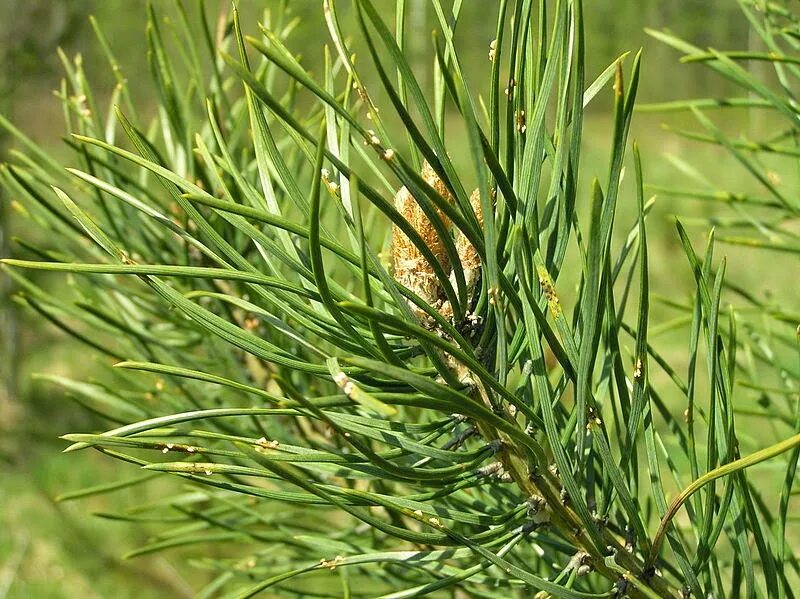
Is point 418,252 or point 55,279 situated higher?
point 418,252

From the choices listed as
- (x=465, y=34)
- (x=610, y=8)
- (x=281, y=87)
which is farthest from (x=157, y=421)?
(x=610, y=8)

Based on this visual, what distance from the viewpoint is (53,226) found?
0.33 meters

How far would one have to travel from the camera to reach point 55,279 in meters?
1.65

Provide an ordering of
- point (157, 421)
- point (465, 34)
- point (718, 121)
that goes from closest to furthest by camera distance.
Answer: point (157, 421) < point (465, 34) < point (718, 121)

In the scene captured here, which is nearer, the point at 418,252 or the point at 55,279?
the point at 418,252

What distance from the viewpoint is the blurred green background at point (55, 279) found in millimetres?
970

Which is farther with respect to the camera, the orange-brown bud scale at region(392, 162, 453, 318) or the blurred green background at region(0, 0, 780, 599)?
the blurred green background at region(0, 0, 780, 599)

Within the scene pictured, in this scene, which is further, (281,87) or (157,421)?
(281,87)

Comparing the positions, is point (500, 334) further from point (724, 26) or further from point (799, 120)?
point (724, 26)

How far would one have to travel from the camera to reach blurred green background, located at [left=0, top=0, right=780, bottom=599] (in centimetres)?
97

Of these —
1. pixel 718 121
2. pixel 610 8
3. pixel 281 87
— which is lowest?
pixel 718 121

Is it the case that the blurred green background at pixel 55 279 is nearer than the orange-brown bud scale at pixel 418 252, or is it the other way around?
the orange-brown bud scale at pixel 418 252

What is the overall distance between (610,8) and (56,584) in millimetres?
1403

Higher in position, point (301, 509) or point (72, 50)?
point (72, 50)
